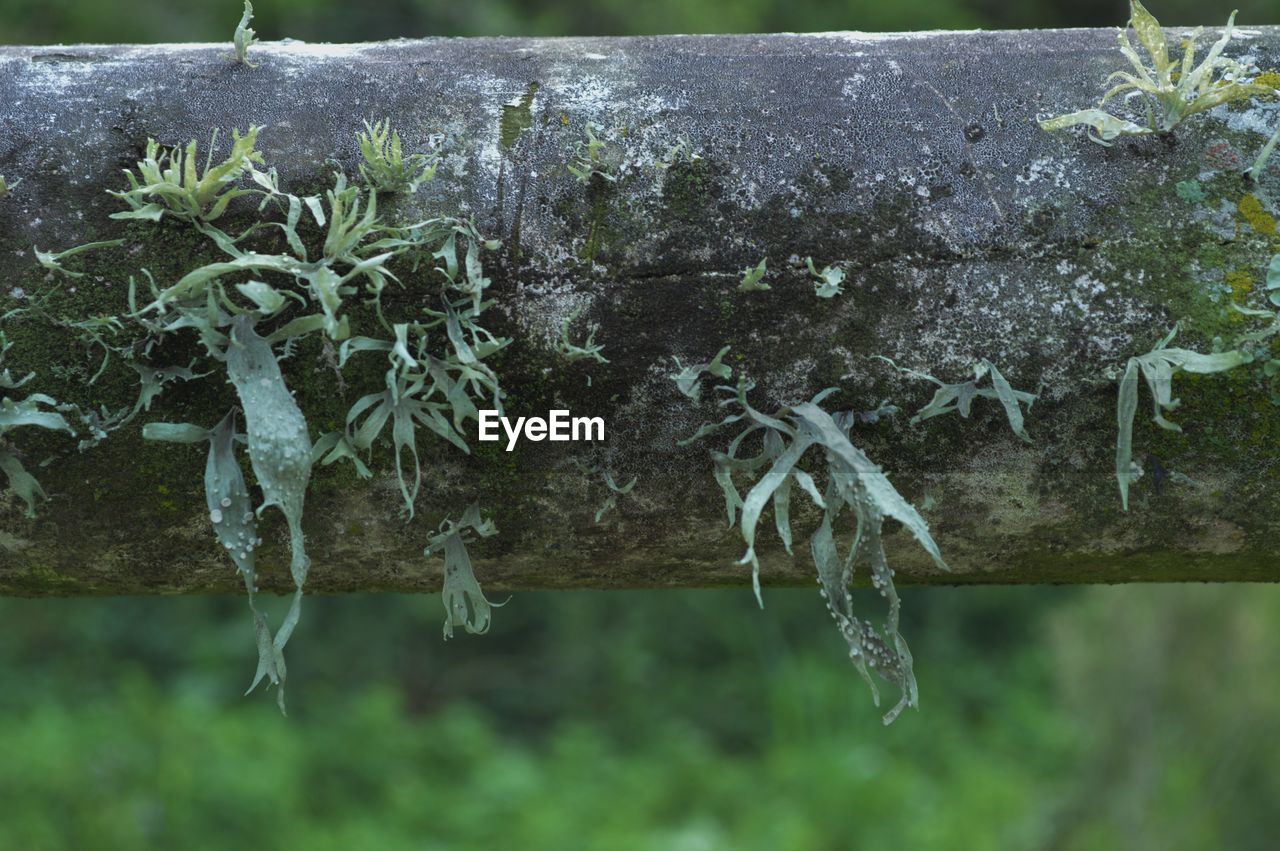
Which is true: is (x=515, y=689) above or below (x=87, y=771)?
below

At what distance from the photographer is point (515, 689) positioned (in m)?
Answer: 5.79

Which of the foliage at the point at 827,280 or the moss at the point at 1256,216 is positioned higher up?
the moss at the point at 1256,216

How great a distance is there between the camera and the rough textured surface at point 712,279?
117 centimetres

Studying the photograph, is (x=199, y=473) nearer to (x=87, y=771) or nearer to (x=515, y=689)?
(x=87, y=771)

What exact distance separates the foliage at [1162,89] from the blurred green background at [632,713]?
303cm

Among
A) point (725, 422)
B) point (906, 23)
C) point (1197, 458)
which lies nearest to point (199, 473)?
point (725, 422)

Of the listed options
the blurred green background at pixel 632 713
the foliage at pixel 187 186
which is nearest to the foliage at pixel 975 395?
the foliage at pixel 187 186

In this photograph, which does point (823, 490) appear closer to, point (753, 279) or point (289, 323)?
point (753, 279)

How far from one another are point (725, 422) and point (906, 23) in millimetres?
5181

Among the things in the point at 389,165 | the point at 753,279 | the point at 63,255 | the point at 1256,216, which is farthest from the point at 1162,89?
the point at 63,255

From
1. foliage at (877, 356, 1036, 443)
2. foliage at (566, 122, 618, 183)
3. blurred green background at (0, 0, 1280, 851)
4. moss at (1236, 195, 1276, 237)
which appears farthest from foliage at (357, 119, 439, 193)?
blurred green background at (0, 0, 1280, 851)

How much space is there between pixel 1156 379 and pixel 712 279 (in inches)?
17.7

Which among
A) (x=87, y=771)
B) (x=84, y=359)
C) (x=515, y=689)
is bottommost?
(x=515, y=689)

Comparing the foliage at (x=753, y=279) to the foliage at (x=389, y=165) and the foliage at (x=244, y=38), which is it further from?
the foliage at (x=244, y=38)
